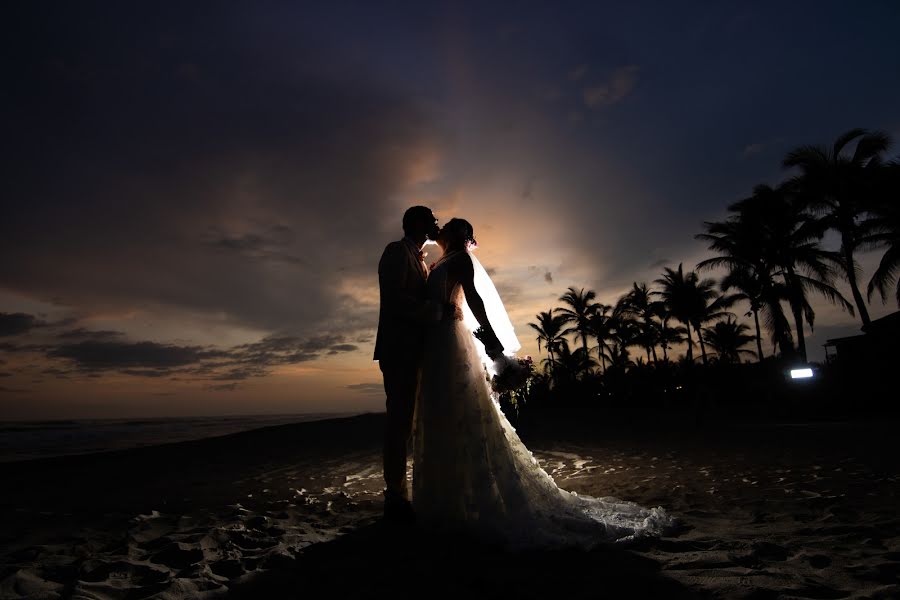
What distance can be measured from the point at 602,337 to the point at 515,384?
43.7 metres

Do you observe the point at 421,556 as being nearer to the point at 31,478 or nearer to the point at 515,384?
the point at 515,384

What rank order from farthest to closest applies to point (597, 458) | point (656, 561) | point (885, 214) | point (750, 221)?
point (750, 221) < point (885, 214) < point (597, 458) < point (656, 561)

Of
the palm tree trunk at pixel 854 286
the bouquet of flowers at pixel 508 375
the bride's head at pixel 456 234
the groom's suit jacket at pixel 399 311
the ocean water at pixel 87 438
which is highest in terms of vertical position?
the palm tree trunk at pixel 854 286

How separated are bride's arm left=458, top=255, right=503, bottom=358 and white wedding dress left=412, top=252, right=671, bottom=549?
0.27 ft

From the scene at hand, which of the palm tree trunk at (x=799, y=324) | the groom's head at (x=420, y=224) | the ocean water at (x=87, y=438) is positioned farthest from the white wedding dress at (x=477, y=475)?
the palm tree trunk at (x=799, y=324)

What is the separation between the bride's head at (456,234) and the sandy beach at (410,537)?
210 cm

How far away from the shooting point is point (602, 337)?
146ft

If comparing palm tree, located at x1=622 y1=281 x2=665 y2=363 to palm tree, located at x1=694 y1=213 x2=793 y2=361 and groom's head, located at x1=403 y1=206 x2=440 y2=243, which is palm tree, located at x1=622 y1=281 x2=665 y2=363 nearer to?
palm tree, located at x1=694 y1=213 x2=793 y2=361

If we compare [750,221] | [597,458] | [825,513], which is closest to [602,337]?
[750,221]

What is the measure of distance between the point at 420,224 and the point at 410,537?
7.70ft

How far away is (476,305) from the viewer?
339 cm

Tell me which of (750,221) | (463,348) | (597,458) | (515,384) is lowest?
(597,458)

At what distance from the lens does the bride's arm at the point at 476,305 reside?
11.0 ft

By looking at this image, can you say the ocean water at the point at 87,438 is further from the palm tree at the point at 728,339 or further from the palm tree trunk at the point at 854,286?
the palm tree at the point at 728,339
